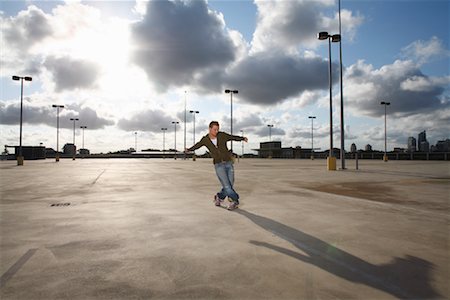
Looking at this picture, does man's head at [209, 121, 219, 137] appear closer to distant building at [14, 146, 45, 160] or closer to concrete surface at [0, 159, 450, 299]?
concrete surface at [0, 159, 450, 299]

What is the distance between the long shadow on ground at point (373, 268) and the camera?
2621mm

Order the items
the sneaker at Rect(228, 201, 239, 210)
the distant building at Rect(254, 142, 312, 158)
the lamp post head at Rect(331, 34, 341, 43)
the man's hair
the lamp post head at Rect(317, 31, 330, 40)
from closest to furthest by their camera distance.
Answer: the sneaker at Rect(228, 201, 239, 210) < the man's hair < the lamp post head at Rect(331, 34, 341, 43) < the lamp post head at Rect(317, 31, 330, 40) < the distant building at Rect(254, 142, 312, 158)

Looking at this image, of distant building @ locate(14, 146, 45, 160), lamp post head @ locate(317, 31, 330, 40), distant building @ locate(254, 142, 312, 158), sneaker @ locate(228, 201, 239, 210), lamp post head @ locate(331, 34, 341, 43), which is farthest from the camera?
distant building @ locate(254, 142, 312, 158)

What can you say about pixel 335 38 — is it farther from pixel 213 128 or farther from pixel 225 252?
pixel 225 252

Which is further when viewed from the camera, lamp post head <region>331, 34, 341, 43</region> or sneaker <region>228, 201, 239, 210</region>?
lamp post head <region>331, 34, 341, 43</region>

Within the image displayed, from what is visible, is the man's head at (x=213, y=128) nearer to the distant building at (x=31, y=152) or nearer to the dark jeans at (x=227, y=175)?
the dark jeans at (x=227, y=175)

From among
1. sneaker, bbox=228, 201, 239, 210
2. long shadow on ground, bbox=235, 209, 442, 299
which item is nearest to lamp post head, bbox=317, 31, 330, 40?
sneaker, bbox=228, 201, 239, 210

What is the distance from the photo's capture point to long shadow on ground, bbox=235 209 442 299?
262cm

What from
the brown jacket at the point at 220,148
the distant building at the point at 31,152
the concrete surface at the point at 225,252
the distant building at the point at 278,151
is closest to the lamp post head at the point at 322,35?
the concrete surface at the point at 225,252

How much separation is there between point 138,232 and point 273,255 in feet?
7.11

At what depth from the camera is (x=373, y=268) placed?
3.08 m

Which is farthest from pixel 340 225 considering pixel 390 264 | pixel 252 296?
pixel 252 296

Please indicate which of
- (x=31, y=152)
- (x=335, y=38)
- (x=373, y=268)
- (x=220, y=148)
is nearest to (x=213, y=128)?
(x=220, y=148)

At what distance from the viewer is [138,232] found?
4.54 meters
